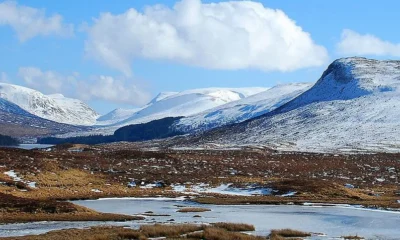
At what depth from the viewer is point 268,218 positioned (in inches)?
1911

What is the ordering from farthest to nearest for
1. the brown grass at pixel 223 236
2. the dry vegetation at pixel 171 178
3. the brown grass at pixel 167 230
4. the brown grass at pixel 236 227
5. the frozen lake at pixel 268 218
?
the dry vegetation at pixel 171 178 < the frozen lake at pixel 268 218 < the brown grass at pixel 236 227 < the brown grass at pixel 167 230 < the brown grass at pixel 223 236

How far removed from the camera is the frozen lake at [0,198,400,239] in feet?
127

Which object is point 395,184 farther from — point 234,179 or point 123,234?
point 123,234

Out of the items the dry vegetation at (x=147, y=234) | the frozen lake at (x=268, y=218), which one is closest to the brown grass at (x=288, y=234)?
the frozen lake at (x=268, y=218)

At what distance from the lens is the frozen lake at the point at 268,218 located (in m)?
38.8

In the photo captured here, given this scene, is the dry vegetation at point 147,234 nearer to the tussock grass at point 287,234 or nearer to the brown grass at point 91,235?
the brown grass at point 91,235

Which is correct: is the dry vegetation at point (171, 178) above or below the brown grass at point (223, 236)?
above

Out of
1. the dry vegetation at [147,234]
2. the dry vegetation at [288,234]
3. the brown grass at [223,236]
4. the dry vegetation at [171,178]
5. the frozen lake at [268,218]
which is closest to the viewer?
the dry vegetation at [147,234]

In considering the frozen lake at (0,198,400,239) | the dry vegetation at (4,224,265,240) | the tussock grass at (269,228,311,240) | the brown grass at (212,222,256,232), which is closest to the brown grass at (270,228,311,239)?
the tussock grass at (269,228,311,240)

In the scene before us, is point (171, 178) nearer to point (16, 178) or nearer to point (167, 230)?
point (16, 178)

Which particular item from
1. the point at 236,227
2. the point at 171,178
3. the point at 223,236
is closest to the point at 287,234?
the point at 236,227

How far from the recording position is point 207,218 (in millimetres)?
46906

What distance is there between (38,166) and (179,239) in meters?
47.7

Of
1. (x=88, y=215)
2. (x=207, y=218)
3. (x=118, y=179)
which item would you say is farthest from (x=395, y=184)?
(x=88, y=215)
